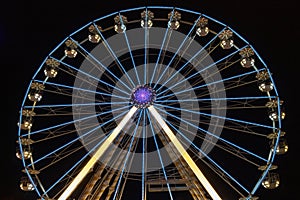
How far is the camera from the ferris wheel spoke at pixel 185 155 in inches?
300

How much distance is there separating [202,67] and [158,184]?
294cm

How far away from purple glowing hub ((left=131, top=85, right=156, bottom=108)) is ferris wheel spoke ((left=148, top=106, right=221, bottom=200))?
0.53 feet

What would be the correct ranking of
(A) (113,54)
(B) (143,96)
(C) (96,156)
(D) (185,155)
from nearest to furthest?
(D) (185,155)
(C) (96,156)
(B) (143,96)
(A) (113,54)

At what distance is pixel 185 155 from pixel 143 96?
5.64ft

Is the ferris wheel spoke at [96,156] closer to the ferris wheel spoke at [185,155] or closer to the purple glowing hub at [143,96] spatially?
the purple glowing hub at [143,96]

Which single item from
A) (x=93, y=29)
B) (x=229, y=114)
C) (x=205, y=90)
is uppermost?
(x=93, y=29)

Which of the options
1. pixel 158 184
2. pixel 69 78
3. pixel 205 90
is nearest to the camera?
pixel 158 184

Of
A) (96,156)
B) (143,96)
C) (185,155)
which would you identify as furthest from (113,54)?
(185,155)

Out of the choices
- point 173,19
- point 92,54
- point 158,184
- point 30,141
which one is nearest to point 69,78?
point 92,54

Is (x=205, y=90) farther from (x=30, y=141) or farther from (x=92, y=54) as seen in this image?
(x=30, y=141)

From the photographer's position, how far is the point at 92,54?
9.54m

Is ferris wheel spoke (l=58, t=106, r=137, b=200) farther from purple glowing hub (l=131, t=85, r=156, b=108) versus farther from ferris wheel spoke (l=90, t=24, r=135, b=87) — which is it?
ferris wheel spoke (l=90, t=24, r=135, b=87)

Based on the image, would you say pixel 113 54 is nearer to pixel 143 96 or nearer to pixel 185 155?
pixel 143 96

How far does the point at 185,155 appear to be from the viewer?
8070 millimetres
